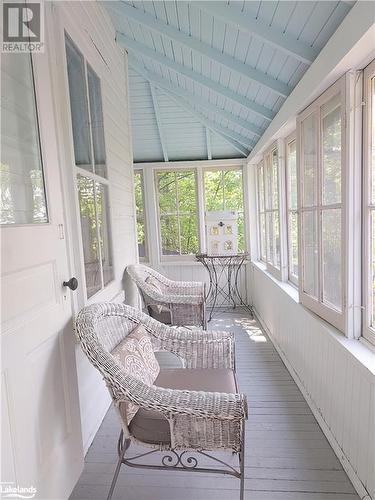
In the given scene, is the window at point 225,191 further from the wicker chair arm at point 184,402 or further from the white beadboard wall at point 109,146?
the wicker chair arm at point 184,402

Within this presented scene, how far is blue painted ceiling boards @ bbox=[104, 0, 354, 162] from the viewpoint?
167cm

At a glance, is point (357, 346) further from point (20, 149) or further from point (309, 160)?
point (20, 149)

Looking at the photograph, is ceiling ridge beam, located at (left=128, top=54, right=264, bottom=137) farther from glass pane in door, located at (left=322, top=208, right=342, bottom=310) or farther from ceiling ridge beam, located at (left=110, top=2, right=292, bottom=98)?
glass pane in door, located at (left=322, top=208, right=342, bottom=310)

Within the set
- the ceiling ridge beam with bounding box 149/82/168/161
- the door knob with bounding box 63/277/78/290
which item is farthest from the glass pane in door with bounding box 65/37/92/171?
the ceiling ridge beam with bounding box 149/82/168/161

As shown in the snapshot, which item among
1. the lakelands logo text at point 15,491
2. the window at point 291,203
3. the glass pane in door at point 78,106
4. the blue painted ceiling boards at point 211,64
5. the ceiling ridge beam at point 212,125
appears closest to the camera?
the lakelands logo text at point 15,491

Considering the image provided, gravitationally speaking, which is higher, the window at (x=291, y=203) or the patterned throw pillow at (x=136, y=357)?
the window at (x=291, y=203)

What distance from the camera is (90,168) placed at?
6.88ft

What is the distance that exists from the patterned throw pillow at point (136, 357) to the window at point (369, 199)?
1160 mm

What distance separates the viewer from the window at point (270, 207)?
3.27m

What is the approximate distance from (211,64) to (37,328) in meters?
2.33

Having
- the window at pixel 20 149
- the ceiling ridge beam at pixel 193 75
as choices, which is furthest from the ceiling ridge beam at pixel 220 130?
the window at pixel 20 149

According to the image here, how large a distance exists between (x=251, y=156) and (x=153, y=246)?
1.95 m

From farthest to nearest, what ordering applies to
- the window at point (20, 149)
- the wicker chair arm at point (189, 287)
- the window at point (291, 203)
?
the wicker chair arm at point (189, 287), the window at point (291, 203), the window at point (20, 149)

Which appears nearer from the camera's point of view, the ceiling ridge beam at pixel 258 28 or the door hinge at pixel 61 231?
the door hinge at pixel 61 231
